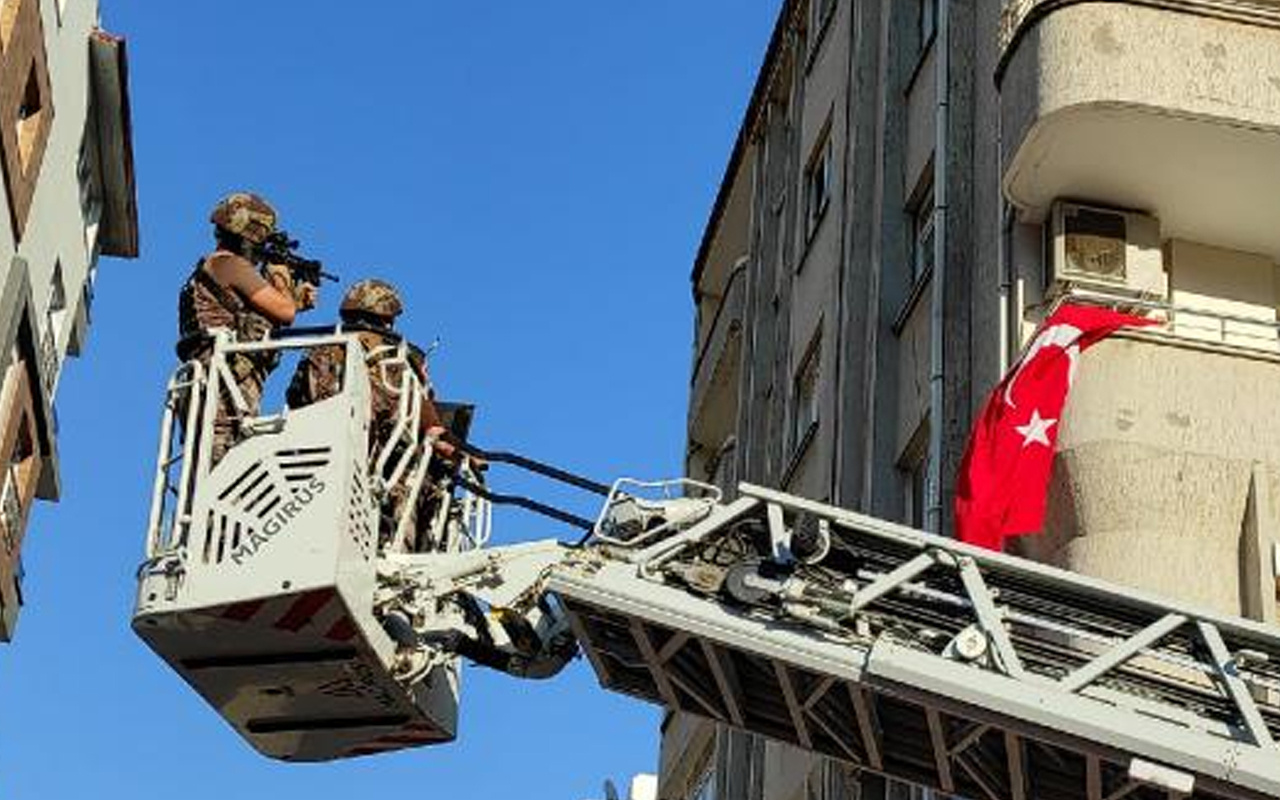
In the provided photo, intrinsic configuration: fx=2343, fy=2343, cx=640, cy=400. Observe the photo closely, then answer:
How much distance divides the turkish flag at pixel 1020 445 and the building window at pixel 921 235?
13.1 feet

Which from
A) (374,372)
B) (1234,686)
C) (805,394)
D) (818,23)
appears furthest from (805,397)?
(1234,686)

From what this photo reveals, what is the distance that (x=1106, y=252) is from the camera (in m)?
14.0

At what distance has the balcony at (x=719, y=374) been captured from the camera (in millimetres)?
26406

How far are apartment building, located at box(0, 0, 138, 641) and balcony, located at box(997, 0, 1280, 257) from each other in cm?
1090

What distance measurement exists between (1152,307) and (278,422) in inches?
207

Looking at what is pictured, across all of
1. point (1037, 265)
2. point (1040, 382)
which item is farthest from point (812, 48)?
point (1040, 382)

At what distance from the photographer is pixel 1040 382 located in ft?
42.1

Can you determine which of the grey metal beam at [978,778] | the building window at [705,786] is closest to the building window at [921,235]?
the grey metal beam at [978,778]

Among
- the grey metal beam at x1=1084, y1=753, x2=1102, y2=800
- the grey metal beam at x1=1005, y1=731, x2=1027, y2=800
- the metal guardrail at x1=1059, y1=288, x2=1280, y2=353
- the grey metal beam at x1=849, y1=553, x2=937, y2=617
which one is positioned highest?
the metal guardrail at x1=1059, y1=288, x2=1280, y2=353

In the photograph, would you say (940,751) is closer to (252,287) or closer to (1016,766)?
(1016,766)

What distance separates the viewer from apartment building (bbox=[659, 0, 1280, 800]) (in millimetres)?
12781

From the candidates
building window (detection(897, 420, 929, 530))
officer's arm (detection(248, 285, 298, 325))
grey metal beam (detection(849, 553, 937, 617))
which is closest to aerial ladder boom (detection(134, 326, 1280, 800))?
grey metal beam (detection(849, 553, 937, 617))

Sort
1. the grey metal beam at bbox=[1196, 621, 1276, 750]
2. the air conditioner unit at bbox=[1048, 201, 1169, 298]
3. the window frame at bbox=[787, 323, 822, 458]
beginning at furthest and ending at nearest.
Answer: the window frame at bbox=[787, 323, 822, 458], the air conditioner unit at bbox=[1048, 201, 1169, 298], the grey metal beam at bbox=[1196, 621, 1276, 750]

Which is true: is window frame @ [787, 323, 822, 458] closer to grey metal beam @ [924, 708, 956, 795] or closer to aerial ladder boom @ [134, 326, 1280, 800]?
aerial ladder boom @ [134, 326, 1280, 800]
